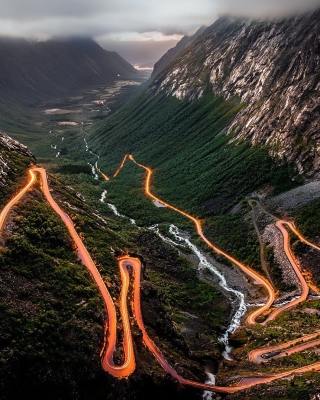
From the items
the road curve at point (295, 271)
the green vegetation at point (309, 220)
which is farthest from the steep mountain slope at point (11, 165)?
the green vegetation at point (309, 220)

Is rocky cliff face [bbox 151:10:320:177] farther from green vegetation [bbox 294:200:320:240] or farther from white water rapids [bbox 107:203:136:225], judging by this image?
white water rapids [bbox 107:203:136:225]

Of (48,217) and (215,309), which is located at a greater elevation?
(48,217)

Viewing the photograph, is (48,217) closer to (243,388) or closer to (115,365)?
(115,365)

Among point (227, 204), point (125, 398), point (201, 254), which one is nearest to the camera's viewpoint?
point (125, 398)

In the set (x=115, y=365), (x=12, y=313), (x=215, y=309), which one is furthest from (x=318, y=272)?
(x=12, y=313)

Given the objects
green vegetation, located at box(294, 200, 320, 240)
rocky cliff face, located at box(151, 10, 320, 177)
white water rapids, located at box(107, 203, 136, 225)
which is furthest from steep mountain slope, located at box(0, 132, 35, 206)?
rocky cliff face, located at box(151, 10, 320, 177)

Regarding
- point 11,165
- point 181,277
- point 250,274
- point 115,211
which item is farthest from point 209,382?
point 115,211

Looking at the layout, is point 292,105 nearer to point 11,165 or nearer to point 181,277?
point 181,277
